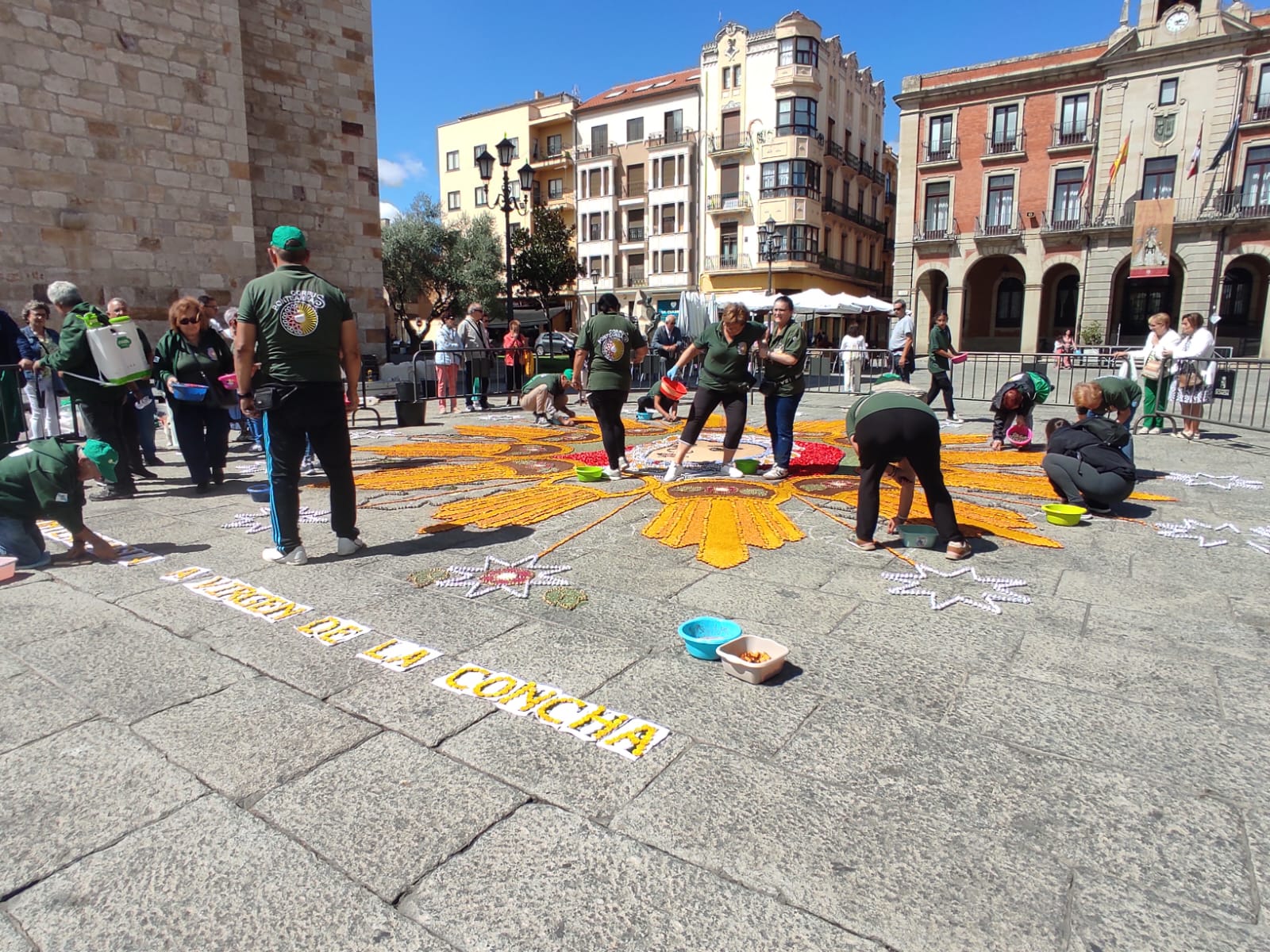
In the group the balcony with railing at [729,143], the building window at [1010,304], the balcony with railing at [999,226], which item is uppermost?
the balcony with railing at [729,143]

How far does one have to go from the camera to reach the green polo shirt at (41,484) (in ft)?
13.6

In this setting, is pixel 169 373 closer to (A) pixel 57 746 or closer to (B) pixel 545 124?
(A) pixel 57 746

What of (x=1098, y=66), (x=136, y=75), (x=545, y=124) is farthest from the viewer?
(x=545, y=124)

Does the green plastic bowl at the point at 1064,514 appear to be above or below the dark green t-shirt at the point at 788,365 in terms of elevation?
below

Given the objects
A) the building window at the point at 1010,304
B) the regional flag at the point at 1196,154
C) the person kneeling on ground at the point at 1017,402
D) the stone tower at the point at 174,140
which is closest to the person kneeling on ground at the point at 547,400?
the person kneeling on ground at the point at 1017,402

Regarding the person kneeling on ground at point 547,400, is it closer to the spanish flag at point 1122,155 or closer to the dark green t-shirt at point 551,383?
the dark green t-shirt at point 551,383

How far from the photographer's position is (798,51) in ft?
131

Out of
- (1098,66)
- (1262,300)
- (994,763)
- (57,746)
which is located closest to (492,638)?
(57,746)

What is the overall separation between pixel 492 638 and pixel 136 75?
48.3 feet

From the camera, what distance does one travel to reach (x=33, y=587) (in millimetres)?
4020

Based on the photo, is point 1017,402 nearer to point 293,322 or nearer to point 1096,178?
point 293,322

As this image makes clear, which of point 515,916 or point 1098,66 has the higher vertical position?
point 1098,66

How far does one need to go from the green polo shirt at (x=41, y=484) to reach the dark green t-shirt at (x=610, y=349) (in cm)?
368

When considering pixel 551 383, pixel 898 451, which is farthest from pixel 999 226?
pixel 898 451
